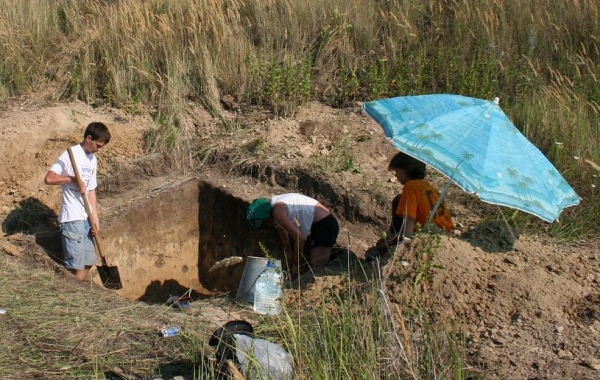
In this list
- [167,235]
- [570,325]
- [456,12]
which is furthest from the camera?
[456,12]

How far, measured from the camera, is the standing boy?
7270 millimetres

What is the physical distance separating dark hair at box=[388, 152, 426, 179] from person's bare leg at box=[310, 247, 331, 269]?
1.11 meters

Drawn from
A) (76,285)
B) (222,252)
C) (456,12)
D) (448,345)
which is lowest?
(222,252)

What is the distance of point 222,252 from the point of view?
28.5 feet

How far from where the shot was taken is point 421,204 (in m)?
6.41

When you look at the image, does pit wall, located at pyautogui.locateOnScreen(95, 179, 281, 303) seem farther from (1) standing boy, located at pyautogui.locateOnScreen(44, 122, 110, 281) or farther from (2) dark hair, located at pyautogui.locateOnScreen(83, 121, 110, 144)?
(2) dark hair, located at pyautogui.locateOnScreen(83, 121, 110, 144)

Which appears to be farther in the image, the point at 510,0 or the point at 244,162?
the point at 510,0

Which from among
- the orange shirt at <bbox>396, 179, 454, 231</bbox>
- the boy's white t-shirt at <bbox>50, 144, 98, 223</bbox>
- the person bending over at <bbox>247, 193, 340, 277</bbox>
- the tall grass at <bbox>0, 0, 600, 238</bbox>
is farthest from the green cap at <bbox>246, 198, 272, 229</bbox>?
the tall grass at <bbox>0, 0, 600, 238</bbox>

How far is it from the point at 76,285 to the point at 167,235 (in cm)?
186

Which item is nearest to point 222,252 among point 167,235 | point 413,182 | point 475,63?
point 167,235

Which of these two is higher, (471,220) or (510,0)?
(510,0)

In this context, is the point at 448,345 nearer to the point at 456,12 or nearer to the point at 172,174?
the point at 172,174

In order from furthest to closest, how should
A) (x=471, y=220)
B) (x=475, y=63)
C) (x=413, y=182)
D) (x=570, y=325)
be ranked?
1. (x=475, y=63)
2. (x=471, y=220)
3. (x=413, y=182)
4. (x=570, y=325)

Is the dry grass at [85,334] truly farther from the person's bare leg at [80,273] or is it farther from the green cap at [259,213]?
the green cap at [259,213]
